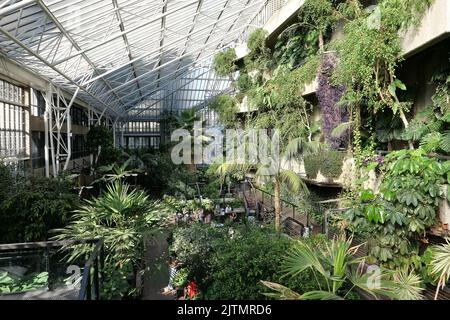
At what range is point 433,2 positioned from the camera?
617 cm

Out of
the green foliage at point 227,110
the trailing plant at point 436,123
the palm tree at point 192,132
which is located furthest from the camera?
the palm tree at point 192,132

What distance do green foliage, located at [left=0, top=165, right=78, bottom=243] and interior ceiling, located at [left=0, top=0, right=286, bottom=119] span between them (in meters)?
3.43

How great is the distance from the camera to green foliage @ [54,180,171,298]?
6703 mm

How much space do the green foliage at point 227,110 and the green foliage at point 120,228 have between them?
1262 centimetres

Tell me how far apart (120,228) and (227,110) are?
44.0 ft

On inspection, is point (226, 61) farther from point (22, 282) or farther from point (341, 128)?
point (22, 282)

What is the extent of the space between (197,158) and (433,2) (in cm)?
1901

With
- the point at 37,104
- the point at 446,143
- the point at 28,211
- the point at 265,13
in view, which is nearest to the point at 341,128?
the point at 446,143

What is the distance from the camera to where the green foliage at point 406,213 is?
5.76 meters

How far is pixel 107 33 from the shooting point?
41.5ft

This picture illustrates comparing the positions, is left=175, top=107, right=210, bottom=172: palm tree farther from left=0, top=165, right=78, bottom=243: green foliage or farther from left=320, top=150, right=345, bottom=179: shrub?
left=0, top=165, right=78, bottom=243: green foliage

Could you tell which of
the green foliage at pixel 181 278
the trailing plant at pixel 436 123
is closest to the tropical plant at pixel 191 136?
the green foliage at pixel 181 278

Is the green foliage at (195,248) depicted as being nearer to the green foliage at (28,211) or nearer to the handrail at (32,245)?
the handrail at (32,245)

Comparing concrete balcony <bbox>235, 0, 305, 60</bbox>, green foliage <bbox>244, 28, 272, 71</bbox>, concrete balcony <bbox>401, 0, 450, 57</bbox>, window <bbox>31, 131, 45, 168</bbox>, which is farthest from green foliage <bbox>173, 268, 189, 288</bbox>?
green foliage <bbox>244, 28, 272, 71</bbox>
